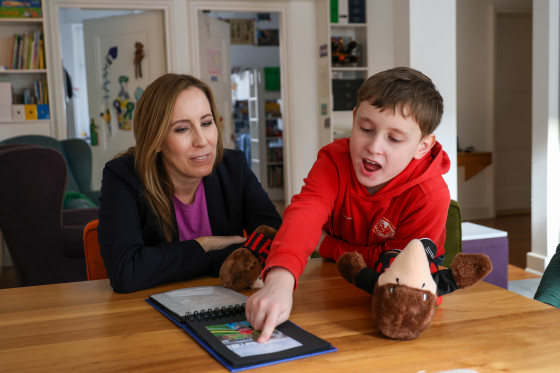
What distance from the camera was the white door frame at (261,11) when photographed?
5.21 metres

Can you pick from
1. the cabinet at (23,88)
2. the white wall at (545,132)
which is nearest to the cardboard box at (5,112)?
the cabinet at (23,88)

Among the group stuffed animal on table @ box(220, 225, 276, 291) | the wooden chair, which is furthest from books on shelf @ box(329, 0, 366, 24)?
stuffed animal on table @ box(220, 225, 276, 291)

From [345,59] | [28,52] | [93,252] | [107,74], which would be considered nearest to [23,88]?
[28,52]

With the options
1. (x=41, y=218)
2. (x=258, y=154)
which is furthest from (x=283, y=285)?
(x=258, y=154)

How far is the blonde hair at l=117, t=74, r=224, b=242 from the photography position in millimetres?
1341

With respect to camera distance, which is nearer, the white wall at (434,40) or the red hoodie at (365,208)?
the red hoodie at (365,208)

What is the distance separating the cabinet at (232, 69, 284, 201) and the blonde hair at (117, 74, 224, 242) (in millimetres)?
6297

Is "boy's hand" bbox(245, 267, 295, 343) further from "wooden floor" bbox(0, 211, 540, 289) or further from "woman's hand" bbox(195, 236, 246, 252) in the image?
"wooden floor" bbox(0, 211, 540, 289)

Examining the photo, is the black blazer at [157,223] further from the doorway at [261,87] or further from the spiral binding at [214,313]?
the doorway at [261,87]

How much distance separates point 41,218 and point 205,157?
1.65m

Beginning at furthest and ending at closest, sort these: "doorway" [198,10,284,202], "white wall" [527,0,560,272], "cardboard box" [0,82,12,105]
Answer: "doorway" [198,10,284,202]
"cardboard box" [0,82,12,105]
"white wall" [527,0,560,272]

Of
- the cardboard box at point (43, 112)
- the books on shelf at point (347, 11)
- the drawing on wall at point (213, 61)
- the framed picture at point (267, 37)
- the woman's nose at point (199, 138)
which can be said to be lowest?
the woman's nose at point (199, 138)

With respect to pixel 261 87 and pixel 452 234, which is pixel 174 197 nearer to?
pixel 452 234

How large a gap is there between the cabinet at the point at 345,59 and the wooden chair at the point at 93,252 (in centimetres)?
411
